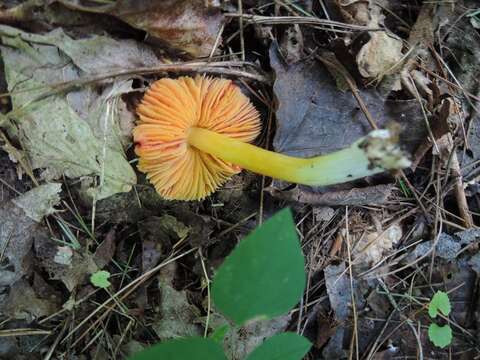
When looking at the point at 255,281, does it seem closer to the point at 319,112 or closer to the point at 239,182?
the point at 239,182

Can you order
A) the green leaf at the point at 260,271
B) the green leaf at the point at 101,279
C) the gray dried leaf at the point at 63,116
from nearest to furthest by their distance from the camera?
the green leaf at the point at 260,271 → the gray dried leaf at the point at 63,116 → the green leaf at the point at 101,279

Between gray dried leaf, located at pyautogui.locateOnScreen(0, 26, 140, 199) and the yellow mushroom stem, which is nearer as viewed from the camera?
the yellow mushroom stem

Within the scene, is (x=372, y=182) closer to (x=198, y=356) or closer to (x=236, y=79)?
(x=236, y=79)

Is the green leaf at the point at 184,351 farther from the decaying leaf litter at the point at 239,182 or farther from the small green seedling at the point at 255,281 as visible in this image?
the decaying leaf litter at the point at 239,182

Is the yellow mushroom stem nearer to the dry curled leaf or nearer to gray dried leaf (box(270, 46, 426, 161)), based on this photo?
gray dried leaf (box(270, 46, 426, 161))

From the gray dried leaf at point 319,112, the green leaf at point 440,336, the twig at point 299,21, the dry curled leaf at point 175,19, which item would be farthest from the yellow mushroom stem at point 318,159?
the green leaf at point 440,336

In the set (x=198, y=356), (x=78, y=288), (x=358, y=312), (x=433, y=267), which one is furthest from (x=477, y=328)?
(x=78, y=288)

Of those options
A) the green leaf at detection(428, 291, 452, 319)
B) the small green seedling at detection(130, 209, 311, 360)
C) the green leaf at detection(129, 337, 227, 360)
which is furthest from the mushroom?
the green leaf at detection(428, 291, 452, 319)
